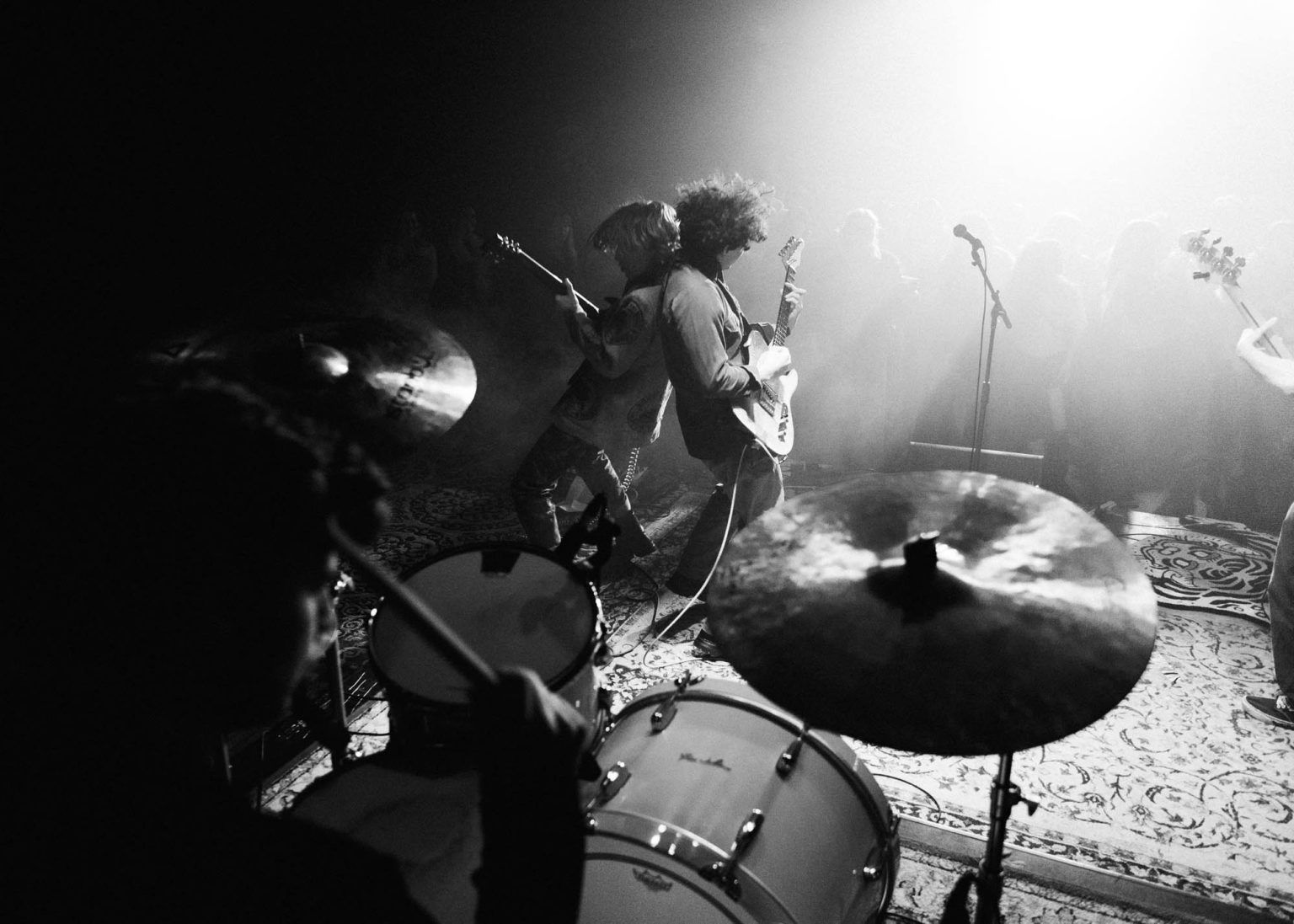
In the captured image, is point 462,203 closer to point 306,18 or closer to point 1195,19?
point 306,18

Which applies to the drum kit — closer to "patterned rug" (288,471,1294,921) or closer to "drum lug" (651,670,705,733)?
"drum lug" (651,670,705,733)

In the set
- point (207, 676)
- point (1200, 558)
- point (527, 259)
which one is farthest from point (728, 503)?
point (207, 676)

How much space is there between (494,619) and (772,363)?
271 centimetres

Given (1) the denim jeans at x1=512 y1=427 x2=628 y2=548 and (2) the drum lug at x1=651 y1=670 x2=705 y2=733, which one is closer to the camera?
(2) the drum lug at x1=651 y1=670 x2=705 y2=733

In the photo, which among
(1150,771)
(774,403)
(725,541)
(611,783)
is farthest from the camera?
(774,403)

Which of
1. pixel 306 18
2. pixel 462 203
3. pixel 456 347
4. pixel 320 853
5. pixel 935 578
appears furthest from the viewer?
pixel 462 203

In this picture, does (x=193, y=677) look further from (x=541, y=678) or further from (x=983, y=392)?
(x=983, y=392)

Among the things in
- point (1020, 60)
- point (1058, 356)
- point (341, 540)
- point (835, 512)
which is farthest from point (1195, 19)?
point (341, 540)

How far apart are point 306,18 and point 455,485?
193 inches

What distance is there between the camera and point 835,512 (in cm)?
169

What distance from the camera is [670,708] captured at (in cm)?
200

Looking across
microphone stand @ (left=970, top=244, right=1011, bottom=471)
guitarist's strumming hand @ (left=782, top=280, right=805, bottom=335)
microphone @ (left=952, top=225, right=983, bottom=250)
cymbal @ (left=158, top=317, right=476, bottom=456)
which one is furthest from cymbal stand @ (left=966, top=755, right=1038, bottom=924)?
microphone stand @ (left=970, top=244, right=1011, bottom=471)

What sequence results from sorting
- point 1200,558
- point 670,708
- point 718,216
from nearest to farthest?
1. point 670,708
2. point 718,216
3. point 1200,558

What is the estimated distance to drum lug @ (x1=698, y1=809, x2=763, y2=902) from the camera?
60.0 inches
